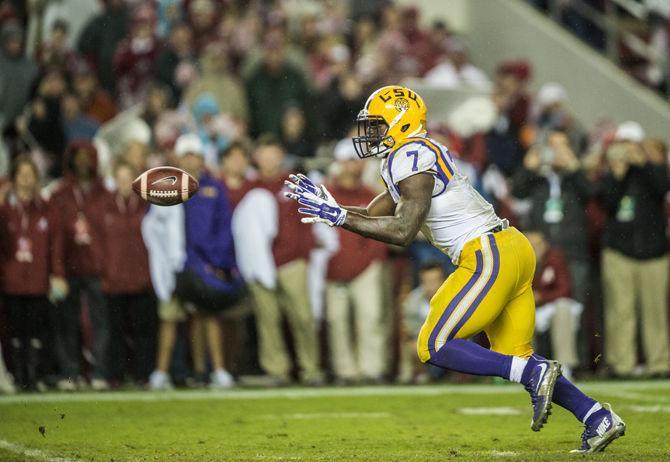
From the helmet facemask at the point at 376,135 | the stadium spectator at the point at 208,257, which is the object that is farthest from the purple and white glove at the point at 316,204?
the stadium spectator at the point at 208,257

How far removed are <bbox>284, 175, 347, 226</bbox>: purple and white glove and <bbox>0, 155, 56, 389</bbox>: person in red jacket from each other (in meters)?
4.72

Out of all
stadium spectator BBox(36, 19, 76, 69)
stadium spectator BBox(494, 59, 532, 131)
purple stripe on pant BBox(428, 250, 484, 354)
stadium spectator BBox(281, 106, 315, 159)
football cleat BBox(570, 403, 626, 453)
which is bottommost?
football cleat BBox(570, 403, 626, 453)

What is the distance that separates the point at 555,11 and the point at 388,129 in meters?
9.51

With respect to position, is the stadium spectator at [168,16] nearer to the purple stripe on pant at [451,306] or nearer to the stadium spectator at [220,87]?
the stadium spectator at [220,87]

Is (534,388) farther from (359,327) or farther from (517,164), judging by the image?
(517,164)

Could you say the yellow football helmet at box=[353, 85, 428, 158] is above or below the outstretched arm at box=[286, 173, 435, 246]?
above

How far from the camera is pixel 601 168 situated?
11586mm

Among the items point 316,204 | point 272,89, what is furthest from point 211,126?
point 316,204

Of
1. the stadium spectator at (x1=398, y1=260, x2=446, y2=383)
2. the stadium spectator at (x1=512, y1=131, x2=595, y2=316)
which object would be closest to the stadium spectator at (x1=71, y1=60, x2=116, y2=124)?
the stadium spectator at (x1=398, y1=260, x2=446, y2=383)

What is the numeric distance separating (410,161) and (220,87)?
7122 mm

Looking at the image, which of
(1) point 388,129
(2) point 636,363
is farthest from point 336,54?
(1) point 388,129

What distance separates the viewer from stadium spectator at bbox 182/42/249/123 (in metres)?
13.3

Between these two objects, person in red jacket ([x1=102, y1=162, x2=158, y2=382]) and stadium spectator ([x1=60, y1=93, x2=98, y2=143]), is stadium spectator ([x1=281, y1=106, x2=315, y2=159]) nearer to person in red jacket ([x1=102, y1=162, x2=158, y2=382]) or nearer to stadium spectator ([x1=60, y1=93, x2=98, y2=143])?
stadium spectator ([x1=60, y1=93, x2=98, y2=143])

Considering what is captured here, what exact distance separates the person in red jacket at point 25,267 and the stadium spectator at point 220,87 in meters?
2.79
